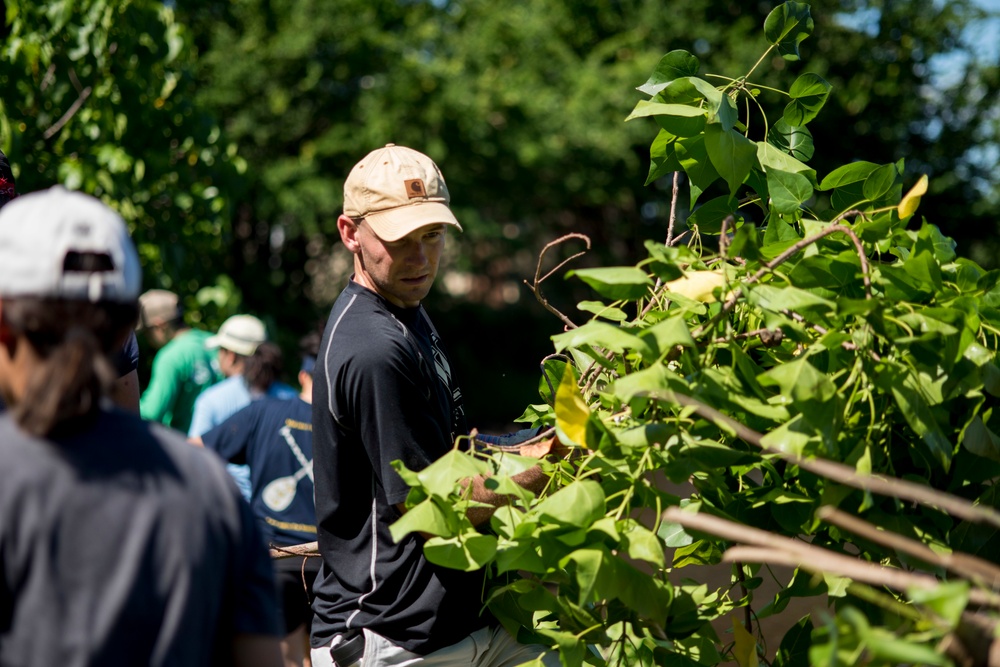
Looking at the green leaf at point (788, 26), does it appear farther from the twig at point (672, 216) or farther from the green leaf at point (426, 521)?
the green leaf at point (426, 521)

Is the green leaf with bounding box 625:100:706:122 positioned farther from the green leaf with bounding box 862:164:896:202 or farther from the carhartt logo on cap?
the carhartt logo on cap

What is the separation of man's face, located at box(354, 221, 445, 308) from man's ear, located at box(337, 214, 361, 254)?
71mm

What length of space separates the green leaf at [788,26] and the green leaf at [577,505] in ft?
3.42

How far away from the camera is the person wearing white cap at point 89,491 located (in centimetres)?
129

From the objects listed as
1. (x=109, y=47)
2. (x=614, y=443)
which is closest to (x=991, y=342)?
(x=614, y=443)

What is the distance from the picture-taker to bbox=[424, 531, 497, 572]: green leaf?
77.3 inches

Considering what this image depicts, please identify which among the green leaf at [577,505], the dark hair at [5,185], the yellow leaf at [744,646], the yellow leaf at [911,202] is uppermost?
the yellow leaf at [911,202]

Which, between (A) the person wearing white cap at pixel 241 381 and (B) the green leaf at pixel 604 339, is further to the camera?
(A) the person wearing white cap at pixel 241 381

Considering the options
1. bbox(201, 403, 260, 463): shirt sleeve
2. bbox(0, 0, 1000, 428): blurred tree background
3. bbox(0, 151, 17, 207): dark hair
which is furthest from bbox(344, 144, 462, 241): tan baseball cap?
bbox(0, 0, 1000, 428): blurred tree background

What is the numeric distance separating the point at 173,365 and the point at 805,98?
455cm

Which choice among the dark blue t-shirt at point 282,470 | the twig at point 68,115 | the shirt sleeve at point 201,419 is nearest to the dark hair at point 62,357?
the dark blue t-shirt at point 282,470

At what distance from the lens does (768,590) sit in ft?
9.50

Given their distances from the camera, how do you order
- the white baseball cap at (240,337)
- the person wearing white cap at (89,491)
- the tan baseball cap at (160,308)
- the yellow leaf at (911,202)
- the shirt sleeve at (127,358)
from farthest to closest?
the tan baseball cap at (160,308)
the white baseball cap at (240,337)
the shirt sleeve at (127,358)
the yellow leaf at (911,202)
the person wearing white cap at (89,491)

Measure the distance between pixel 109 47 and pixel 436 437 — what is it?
16.5ft
